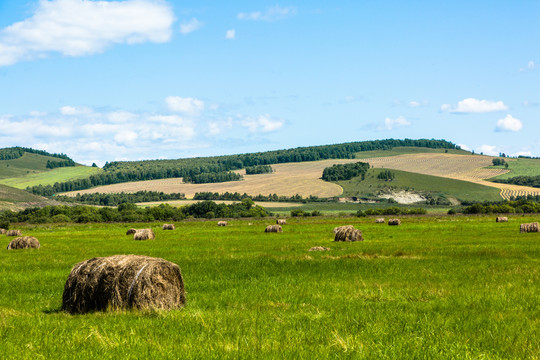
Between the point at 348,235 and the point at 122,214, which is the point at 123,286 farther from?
the point at 122,214

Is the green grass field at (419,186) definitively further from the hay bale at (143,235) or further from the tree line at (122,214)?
the hay bale at (143,235)

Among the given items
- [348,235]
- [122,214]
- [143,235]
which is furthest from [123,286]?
[122,214]

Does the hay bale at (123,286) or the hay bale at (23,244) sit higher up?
the hay bale at (123,286)

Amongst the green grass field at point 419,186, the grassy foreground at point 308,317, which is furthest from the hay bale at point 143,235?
the green grass field at point 419,186

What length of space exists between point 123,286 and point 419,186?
174 m

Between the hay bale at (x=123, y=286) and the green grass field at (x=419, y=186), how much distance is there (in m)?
153

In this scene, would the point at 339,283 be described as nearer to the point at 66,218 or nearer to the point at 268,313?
the point at 268,313

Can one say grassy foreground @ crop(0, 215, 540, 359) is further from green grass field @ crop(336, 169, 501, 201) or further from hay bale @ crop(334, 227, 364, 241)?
green grass field @ crop(336, 169, 501, 201)

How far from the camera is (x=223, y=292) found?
15648 millimetres

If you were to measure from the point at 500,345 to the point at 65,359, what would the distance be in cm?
717

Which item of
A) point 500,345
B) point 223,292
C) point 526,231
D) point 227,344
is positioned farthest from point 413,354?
point 526,231

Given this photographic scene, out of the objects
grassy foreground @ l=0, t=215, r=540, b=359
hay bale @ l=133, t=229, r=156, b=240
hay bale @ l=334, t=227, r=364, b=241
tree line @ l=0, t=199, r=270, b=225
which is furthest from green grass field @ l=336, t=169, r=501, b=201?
grassy foreground @ l=0, t=215, r=540, b=359

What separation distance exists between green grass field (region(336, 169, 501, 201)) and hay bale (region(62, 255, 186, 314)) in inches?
6017

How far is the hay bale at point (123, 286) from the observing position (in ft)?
42.9
